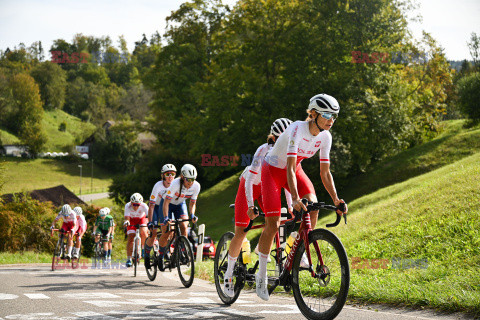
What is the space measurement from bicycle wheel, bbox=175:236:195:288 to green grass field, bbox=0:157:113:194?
7395 cm

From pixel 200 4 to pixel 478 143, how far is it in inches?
1150

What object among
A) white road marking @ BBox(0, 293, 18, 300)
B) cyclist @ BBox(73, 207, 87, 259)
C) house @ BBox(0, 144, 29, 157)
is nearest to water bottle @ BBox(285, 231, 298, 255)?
white road marking @ BBox(0, 293, 18, 300)

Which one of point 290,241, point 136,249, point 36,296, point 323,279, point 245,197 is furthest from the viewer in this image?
point 136,249

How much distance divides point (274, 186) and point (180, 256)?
4794 millimetres

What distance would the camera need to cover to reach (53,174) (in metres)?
93.2

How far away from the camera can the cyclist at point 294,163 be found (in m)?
6.49

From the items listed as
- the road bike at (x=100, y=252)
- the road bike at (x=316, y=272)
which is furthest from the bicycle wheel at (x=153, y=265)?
the road bike at (x=100, y=252)

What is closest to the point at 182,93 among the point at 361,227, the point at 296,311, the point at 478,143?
the point at 478,143

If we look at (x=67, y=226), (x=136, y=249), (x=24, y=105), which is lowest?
(x=136, y=249)

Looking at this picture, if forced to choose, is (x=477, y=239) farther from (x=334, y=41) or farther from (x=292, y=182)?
(x=334, y=41)

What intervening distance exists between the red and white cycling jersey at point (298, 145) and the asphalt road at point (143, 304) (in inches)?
74.1

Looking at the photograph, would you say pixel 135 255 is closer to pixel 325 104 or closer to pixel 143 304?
pixel 143 304

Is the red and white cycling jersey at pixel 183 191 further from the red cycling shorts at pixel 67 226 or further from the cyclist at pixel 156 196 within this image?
the red cycling shorts at pixel 67 226

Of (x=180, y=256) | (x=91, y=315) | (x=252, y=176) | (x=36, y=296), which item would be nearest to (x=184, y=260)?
(x=180, y=256)
